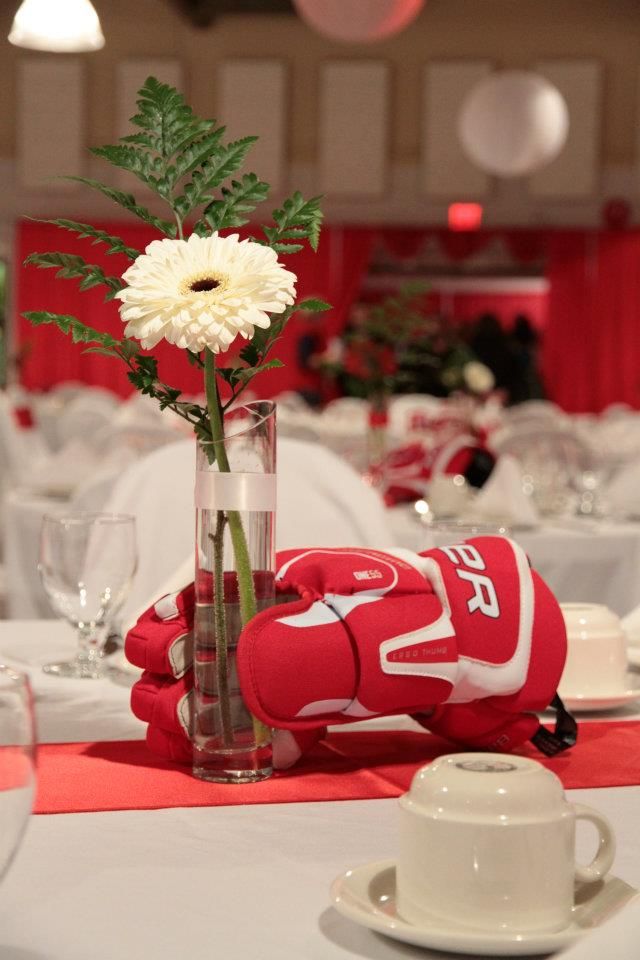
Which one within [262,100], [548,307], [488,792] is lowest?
[488,792]

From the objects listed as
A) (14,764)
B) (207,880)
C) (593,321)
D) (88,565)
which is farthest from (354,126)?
(14,764)

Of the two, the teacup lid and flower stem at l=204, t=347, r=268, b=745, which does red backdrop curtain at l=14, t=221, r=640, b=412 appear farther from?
the teacup lid

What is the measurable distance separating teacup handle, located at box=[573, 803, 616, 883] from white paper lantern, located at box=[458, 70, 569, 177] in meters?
7.90

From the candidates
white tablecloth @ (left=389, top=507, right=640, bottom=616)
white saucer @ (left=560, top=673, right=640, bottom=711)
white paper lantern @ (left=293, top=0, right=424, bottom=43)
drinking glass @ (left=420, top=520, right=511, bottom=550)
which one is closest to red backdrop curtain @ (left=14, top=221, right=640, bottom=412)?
white paper lantern @ (left=293, top=0, right=424, bottom=43)

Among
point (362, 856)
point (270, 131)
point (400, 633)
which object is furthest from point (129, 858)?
point (270, 131)

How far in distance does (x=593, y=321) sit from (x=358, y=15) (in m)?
9.06

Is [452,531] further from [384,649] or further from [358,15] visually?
[358,15]

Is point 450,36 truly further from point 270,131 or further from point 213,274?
point 213,274

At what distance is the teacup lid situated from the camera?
71 centimetres

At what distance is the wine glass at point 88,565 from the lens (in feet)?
4.45

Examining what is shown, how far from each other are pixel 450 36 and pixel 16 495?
424 inches

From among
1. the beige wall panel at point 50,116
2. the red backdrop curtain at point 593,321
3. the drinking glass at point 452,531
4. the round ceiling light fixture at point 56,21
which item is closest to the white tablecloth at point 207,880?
the drinking glass at point 452,531

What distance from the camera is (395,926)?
0.69 meters

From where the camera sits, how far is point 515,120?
326 inches
